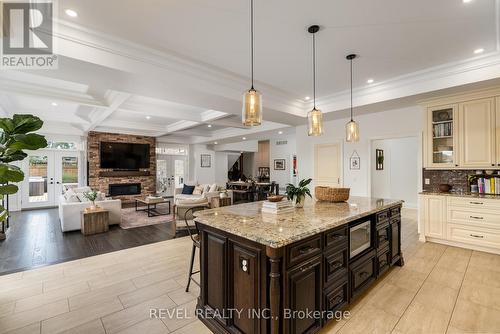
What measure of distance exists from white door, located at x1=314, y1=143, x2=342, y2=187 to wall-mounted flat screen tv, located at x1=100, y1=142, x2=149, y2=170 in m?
6.98

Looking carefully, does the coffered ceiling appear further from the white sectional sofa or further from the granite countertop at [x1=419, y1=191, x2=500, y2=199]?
the white sectional sofa

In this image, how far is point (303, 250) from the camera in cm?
174

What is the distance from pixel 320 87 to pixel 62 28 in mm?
3855

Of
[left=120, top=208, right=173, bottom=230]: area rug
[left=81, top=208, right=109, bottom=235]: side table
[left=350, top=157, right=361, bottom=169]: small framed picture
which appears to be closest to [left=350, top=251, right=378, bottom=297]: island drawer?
[left=350, top=157, right=361, bottom=169]: small framed picture

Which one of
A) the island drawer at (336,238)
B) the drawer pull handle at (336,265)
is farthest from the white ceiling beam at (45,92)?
the drawer pull handle at (336,265)

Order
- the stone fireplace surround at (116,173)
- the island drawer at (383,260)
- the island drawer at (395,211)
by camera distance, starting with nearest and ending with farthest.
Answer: the island drawer at (383,260) < the island drawer at (395,211) < the stone fireplace surround at (116,173)

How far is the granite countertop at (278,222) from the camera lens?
1596 millimetres

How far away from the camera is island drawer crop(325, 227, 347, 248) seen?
6.43 feet

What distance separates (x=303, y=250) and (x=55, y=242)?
16.0ft

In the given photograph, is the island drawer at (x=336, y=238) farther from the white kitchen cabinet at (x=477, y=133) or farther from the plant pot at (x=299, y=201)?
the white kitchen cabinet at (x=477, y=133)

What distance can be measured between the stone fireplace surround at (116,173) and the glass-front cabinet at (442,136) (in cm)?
927

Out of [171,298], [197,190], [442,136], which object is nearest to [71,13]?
[171,298]

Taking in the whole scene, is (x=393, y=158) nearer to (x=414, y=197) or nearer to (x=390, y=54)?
(x=414, y=197)

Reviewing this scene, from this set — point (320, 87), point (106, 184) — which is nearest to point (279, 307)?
point (320, 87)
